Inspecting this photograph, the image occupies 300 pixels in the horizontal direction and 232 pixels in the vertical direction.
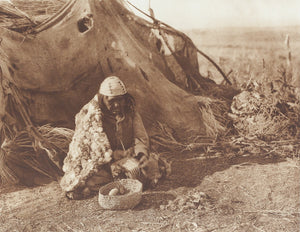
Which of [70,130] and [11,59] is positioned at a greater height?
[11,59]

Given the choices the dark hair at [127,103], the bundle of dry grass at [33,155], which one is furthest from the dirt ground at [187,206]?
the dark hair at [127,103]

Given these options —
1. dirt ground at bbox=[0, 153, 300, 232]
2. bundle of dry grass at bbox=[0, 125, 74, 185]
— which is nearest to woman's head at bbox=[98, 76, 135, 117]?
bundle of dry grass at bbox=[0, 125, 74, 185]

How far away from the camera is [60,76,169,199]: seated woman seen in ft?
12.1

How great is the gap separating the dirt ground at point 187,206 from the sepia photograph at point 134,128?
0.04 feet

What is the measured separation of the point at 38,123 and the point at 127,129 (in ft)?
3.80

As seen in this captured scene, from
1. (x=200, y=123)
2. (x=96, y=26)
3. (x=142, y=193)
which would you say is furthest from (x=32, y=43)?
(x=200, y=123)

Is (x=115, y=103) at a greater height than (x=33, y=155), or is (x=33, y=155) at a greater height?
(x=115, y=103)

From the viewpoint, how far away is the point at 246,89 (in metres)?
5.62

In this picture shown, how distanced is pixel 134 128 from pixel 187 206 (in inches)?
42.2

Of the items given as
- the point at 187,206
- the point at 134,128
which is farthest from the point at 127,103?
the point at 187,206

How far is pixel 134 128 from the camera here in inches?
161

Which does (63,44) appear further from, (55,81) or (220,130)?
(220,130)

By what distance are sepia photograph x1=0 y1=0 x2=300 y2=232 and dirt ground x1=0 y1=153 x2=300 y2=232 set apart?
13 millimetres

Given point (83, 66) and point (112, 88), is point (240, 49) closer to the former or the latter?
point (83, 66)
